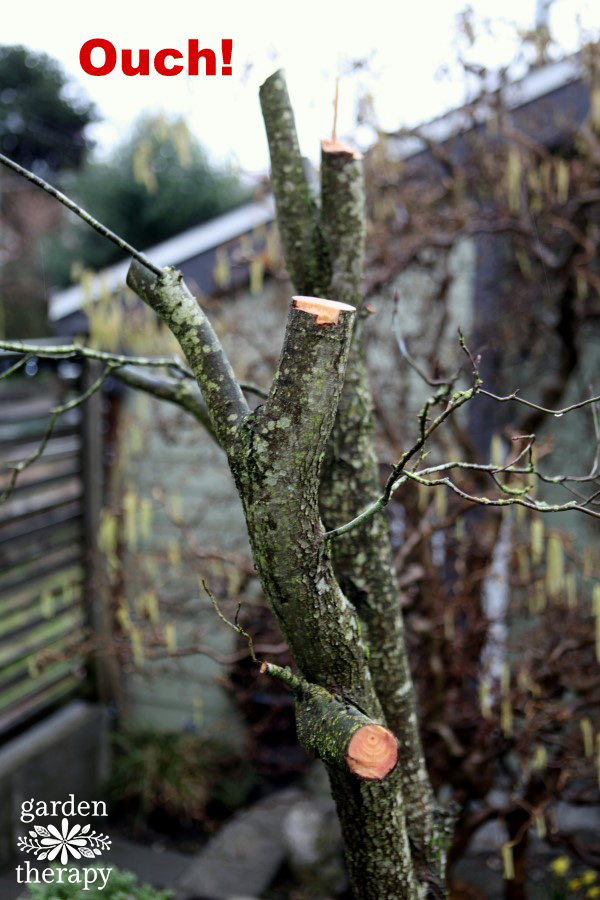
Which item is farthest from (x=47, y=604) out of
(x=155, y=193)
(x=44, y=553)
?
(x=155, y=193)

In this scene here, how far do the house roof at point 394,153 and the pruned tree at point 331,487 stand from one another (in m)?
2.02

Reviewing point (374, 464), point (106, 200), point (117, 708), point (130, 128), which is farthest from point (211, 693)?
point (130, 128)

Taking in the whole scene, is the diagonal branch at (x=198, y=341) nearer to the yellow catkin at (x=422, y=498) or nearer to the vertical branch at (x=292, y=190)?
the vertical branch at (x=292, y=190)

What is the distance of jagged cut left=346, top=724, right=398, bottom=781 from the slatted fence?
248cm

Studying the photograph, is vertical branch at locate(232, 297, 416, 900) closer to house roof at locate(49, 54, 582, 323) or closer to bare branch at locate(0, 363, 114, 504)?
bare branch at locate(0, 363, 114, 504)

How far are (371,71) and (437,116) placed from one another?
15.6 inches

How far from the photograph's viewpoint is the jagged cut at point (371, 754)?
1.41 meters

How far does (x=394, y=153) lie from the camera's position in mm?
4387

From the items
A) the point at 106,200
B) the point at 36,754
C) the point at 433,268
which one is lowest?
the point at 36,754

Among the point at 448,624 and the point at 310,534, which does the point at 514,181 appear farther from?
the point at 310,534

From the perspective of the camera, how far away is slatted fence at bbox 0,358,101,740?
13.1 feet

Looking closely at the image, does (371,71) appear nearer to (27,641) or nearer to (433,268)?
(433,268)

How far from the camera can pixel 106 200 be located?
998 centimetres

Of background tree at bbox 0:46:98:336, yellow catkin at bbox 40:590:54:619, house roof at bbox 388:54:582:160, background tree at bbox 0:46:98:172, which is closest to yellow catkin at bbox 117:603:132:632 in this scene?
yellow catkin at bbox 40:590:54:619
